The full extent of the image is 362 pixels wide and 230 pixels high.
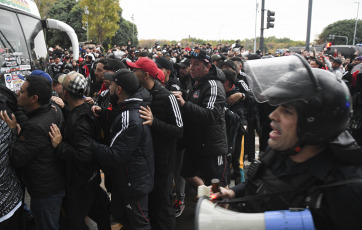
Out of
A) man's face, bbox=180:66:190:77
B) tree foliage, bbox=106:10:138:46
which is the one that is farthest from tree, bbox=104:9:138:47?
man's face, bbox=180:66:190:77

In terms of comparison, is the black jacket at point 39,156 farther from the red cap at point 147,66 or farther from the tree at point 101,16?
the tree at point 101,16

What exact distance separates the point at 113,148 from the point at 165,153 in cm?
72

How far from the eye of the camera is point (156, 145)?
3031 millimetres

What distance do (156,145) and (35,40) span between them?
5173mm

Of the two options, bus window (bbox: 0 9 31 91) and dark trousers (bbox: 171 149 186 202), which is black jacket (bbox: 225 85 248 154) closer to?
dark trousers (bbox: 171 149 186 202)

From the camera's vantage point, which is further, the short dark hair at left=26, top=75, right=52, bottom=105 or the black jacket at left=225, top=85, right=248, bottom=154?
the black jacket at left=225, top=85, right=248, bottom=154

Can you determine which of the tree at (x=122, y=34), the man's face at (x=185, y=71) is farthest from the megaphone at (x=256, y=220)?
the tree at (x=122, y=34)

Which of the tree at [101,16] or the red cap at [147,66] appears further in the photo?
the tree at [101,16]

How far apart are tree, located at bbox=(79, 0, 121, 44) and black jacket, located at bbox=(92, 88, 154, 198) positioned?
101ft

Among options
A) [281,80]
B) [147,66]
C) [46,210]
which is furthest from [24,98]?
[281,80]

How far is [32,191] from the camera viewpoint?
2.48 m

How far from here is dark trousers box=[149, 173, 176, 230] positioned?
120 inches

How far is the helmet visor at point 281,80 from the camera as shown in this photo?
133 cm

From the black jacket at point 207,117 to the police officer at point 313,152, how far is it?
5.43 ft
